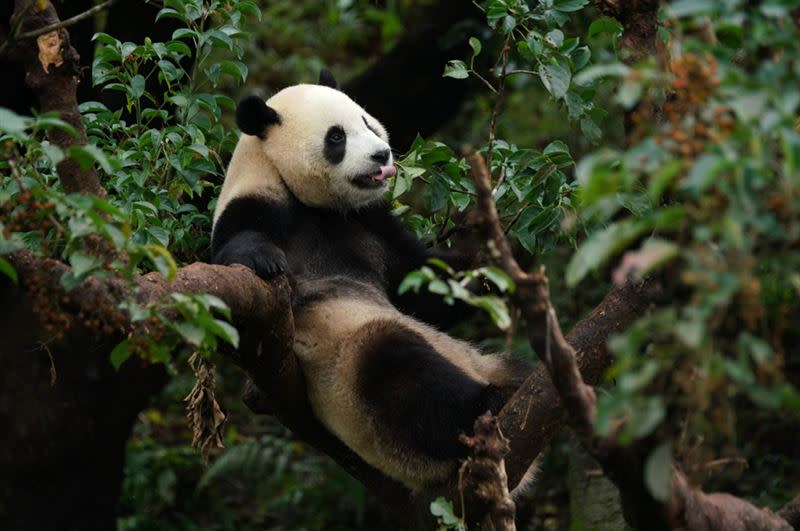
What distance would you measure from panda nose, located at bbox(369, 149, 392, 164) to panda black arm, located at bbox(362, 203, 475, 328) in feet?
1.37

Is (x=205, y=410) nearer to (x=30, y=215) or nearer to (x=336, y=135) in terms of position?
(x=336, y=135)

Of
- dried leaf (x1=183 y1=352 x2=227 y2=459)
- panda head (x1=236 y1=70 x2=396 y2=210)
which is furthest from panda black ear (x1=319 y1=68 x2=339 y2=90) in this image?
dried leaf (x1=183 y1=352 x2=227 y2=459)

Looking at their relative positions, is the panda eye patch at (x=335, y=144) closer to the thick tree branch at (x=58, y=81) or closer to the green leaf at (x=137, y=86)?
the green leaf at (x=137, y=86)

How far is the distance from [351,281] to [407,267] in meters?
0.34

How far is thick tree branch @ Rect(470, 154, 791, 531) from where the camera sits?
8.67 feet

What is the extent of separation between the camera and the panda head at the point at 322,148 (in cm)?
491

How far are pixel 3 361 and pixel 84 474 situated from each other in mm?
936

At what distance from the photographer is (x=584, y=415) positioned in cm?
278

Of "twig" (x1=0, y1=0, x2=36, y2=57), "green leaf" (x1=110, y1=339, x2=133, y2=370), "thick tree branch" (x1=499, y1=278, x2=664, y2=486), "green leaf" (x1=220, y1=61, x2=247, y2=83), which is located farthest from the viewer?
"green leaf" (x1=220, y1=61, x2=247, y2=83)

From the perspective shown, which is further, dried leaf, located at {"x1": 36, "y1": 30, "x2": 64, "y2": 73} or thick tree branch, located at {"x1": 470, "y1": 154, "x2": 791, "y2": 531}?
dried leaf, located at {"x1": 36, "y1": 30, "x2": 64, "y2": 73}

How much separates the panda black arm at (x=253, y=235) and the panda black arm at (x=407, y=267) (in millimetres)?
523

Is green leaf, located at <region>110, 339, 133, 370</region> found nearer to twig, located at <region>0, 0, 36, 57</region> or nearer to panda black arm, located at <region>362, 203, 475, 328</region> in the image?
twig, located at <region>0, 0, 36, 57</region>

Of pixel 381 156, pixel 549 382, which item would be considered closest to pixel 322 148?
pixel 381 156

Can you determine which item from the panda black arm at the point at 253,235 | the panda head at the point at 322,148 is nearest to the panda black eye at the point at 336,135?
the panda head at the point at 322,148
